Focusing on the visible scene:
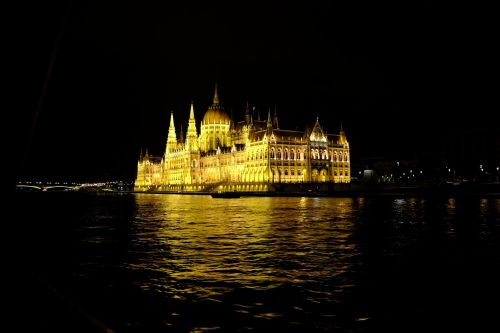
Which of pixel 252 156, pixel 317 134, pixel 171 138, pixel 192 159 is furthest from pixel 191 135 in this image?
pixel 317 134

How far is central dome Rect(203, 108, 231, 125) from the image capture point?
378ft

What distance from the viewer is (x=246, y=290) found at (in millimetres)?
10352

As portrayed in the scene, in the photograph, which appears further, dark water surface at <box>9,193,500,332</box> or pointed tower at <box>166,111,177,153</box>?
pointed tower at <box>166,111,177,153</box>

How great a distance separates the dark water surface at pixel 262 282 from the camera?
794 centimetres

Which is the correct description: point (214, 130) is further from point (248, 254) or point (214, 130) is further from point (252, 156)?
point (248, 254)

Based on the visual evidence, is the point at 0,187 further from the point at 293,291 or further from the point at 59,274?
the point at 59,274

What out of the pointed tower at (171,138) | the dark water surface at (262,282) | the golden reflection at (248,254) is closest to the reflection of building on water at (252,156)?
the pointed tower at (171,138)

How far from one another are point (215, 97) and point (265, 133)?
110 ft

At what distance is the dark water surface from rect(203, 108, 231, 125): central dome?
3723 inches

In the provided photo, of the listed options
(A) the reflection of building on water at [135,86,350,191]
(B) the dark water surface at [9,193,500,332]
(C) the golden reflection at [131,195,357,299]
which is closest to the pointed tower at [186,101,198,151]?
(A) the reflection of building on water at [135,86,350,191]

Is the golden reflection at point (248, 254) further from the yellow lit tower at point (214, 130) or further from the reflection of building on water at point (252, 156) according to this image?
the yellow lit tower at point (214, 130)

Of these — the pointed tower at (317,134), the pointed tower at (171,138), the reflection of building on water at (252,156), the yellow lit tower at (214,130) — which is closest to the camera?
the reflection of building on water at (252,156)

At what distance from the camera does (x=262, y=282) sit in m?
11.2

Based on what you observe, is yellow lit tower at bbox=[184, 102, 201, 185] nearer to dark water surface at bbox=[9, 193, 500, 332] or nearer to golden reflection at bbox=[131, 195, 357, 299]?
golden reflection at bbox=[131, 195, 357, 299]
